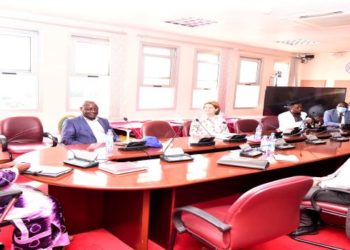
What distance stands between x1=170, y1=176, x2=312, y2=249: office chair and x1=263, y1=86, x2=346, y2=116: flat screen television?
572cm

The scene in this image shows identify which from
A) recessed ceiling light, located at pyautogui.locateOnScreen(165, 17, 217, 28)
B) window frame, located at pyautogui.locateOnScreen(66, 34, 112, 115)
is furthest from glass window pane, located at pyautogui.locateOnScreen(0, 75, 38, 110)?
recessed ceiling light, located at pyautogui.locateOnScreen(165, 17, 217, 28)

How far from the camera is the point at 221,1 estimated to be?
358cm

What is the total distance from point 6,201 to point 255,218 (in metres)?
1.36

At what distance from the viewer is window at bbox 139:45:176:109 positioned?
605 cm

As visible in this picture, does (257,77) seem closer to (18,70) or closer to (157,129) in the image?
(157,129)

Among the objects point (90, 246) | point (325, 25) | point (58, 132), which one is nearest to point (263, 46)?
point (325, 25)

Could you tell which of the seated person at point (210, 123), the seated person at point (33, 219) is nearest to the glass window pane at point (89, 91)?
the seated person at point (210, 123)

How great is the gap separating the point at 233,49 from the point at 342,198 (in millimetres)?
5083

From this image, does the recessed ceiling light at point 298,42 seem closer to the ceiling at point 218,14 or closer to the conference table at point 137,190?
the ceiling at point 218,14

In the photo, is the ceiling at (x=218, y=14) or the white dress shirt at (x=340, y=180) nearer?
the white dress shirt at (x=340, y=180)

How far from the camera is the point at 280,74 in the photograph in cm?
827

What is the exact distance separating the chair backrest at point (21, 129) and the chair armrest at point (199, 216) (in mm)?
3072

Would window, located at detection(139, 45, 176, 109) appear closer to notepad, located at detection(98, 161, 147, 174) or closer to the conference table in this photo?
the conference table

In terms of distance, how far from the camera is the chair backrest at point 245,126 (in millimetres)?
5082
